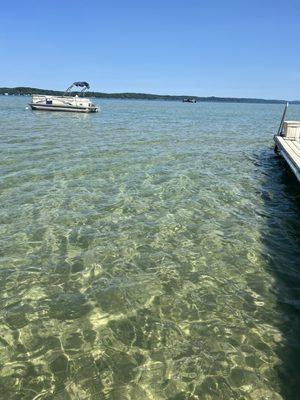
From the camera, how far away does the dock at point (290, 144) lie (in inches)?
620

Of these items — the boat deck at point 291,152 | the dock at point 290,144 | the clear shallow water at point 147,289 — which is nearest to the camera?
the clear shallow water at point 147,289

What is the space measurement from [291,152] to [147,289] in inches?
494

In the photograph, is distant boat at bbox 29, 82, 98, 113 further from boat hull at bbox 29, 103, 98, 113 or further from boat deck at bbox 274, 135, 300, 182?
boat deck at bbox 274, 135, 300, 182

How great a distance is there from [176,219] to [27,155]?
37.4ft

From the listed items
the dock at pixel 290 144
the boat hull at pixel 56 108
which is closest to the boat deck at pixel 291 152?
the dock at pixel 290 144

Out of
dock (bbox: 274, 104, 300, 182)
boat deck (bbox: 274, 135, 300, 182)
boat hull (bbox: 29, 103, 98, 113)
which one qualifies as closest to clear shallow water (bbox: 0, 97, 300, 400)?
boat deck (bbox: 274, 135, 300, 182)

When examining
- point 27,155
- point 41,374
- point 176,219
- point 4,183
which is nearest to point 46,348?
point 41,374

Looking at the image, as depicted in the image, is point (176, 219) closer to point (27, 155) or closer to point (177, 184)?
point (177, 184)

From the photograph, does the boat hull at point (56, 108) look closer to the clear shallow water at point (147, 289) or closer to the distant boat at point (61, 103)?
the distant boat at point (61, 103)

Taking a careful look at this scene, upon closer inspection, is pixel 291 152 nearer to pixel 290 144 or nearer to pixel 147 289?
pixel 290 144

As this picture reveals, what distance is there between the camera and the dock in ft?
51.7

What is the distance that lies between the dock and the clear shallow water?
72.5 inches

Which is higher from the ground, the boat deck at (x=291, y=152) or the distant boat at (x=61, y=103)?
the boat deck at (x=291, y=152)

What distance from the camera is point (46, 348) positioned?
18.3ft
